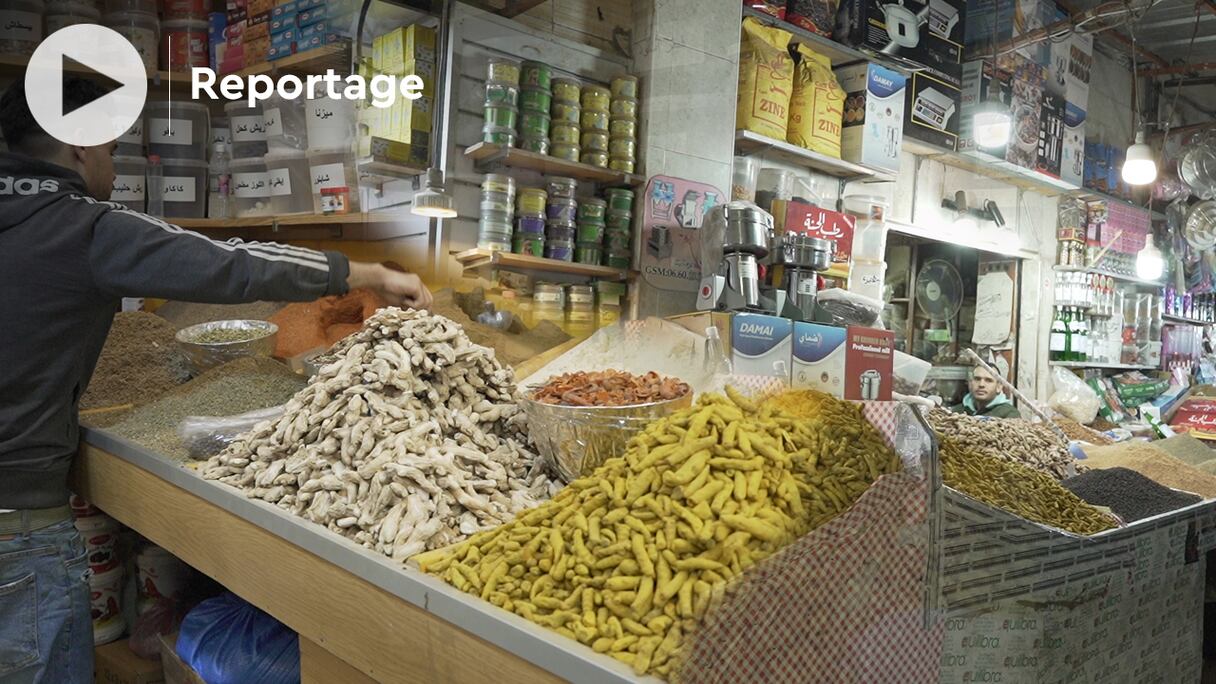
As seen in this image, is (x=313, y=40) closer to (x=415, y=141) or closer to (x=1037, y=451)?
(x=415, y=141)

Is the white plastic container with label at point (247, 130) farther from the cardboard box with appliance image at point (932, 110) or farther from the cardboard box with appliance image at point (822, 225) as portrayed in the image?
the cardboard box with appliance image at point (932, 110)

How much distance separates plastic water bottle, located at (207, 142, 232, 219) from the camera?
10.00 ft

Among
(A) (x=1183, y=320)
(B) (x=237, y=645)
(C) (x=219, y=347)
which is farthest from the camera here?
(A) (x=1183, y=320)

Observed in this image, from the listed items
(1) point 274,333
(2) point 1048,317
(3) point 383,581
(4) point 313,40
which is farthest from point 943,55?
(3) point 383,581

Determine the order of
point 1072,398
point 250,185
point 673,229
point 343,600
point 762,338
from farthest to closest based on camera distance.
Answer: point 1072,398 → point 673,229 → point 250,185 → point 762,338 → point 343,600

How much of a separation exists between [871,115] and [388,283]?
3.30m

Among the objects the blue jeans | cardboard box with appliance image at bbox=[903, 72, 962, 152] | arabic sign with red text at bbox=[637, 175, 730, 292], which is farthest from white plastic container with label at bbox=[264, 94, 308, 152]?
cardboard box with appliance image at bbox=[903, 72, 962, 152]

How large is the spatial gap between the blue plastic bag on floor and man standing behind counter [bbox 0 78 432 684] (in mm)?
197

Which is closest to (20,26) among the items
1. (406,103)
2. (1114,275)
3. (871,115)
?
(406,103)

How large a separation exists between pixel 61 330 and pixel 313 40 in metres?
1.83

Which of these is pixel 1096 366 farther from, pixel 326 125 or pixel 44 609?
pixel 44 609

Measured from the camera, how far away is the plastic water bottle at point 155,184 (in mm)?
3029

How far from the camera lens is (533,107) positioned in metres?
3.03

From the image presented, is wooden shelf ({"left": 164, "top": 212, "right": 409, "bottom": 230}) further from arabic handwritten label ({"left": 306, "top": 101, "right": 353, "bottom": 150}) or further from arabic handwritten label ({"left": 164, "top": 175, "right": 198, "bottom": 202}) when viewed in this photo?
arabic handwritten label ({"left": 306, "top": 101, "right": 353, "bottom": 150})
